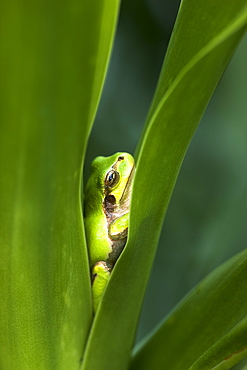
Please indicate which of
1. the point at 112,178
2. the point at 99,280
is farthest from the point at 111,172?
the point at 99,280

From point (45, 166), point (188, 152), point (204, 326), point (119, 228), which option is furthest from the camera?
point (188, 152)

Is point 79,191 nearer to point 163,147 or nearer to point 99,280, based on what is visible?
point 163,147

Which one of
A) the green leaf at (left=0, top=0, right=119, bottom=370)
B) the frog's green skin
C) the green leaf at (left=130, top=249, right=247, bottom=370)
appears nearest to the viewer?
the green leaf at (left=0, top=0, right=119, bottom=370)

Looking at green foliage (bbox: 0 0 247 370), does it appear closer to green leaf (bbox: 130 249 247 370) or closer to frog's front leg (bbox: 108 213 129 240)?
green leaf (bbox: 130 249 247 370)

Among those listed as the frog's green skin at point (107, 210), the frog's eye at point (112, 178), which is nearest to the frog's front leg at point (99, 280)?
the frog's green skin at point (107, 210)

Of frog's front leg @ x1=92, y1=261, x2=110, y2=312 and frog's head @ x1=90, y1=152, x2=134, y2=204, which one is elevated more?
frog's head @ x1=90, y1=152, x2=134, y2=204

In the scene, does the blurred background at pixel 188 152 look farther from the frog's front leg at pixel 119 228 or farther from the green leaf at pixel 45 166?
the green leaf at pixel 45 166

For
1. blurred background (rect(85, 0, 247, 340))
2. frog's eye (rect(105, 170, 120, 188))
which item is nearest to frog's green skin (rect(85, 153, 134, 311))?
frog's eye (rect(105, 170, 120, 188))
